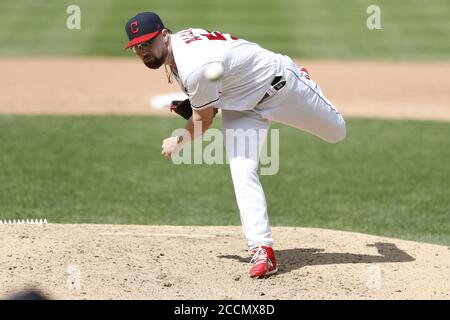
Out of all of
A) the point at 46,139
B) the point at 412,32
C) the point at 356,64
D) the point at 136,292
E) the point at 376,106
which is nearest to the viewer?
the point at 136,292

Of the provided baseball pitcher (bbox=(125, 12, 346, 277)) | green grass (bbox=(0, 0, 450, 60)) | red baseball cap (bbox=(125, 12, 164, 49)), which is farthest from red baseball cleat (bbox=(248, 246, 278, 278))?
green grass (bbox=(0, 0, 450, 60))

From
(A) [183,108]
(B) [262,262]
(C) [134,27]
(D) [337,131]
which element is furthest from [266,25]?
(B) [262,262]

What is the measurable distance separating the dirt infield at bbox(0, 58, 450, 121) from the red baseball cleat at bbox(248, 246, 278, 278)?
867 centimetres

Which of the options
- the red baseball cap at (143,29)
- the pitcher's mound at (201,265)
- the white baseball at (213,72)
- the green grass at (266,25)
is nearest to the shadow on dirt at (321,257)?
the pitcher's mound at (201,265)

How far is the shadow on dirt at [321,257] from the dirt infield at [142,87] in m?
7.69

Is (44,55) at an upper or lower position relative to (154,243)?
upper

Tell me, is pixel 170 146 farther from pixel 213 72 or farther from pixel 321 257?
pixel 321 257

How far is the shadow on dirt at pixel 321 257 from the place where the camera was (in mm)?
6581

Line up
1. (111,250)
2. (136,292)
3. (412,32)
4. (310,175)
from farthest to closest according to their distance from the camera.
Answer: (412,32) → (310,175) → (111,250) → (136,292)

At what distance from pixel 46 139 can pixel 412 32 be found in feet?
43.2

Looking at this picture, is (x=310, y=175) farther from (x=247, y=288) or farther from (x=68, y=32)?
(x=68, y=32)

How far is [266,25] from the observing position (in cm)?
2347

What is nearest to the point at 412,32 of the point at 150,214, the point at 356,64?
the point at 356,64

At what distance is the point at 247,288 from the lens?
19.2 ft
